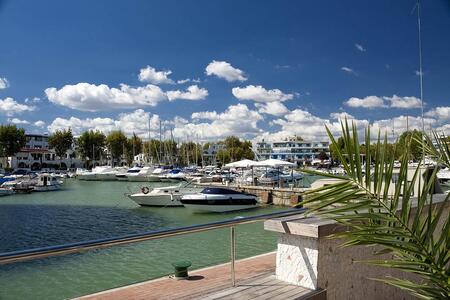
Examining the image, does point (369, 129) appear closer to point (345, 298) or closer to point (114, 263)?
point (345, 298)

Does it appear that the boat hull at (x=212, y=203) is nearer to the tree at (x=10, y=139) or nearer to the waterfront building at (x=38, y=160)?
the tree at (x=10, y=139)

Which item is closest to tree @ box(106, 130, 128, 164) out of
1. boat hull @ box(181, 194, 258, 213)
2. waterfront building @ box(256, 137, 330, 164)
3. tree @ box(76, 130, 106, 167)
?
tree @ box(76, 130, 106, 167)

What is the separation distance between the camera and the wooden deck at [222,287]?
12.0ft

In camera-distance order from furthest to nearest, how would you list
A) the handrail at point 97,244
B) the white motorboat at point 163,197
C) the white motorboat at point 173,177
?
the white motorboat at point 173,177, the white motorboat at point 163,197, the handrail at point 97,244

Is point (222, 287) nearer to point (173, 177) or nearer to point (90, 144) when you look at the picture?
point (173, 177)

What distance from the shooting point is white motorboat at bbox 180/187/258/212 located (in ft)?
89.1

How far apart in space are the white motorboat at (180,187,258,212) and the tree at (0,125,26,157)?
74935mm

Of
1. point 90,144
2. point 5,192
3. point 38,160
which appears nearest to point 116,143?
point 90,144

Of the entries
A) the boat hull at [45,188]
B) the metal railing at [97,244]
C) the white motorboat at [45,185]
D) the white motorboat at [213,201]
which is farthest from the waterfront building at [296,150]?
the metal railing at [97,244]

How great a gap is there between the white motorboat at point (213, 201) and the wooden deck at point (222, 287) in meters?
21.0

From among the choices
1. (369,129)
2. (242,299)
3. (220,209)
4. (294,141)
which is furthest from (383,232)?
(294,141)

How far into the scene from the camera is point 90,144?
10656 cm

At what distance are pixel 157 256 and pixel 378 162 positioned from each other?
11206mm

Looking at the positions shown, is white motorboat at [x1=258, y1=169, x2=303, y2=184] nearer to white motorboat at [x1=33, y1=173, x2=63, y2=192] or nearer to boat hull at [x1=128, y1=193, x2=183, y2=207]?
boat hull at [x1=128, y1=193, x2=183, y2=207]
